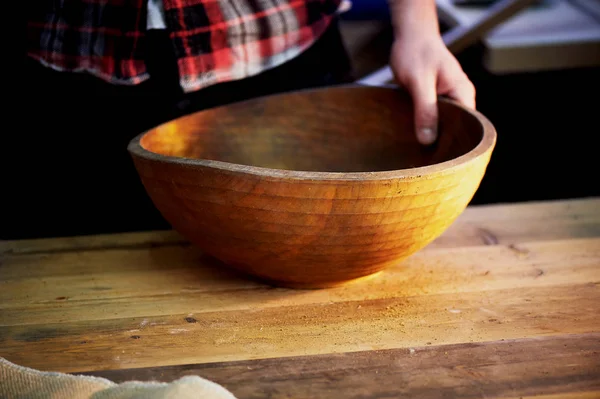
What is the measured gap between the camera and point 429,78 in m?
0.81

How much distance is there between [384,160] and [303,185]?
300 mm

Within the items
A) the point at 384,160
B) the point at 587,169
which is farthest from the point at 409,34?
the point at 587,169

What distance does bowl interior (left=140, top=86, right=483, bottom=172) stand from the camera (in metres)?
0.86

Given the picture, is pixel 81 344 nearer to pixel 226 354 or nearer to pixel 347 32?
pixel 226 354

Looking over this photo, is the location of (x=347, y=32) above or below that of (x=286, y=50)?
below

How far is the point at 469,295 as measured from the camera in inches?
27.9

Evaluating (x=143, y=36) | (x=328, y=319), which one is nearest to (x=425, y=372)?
(x=328, y=319)

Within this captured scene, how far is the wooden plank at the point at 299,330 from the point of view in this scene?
62cm

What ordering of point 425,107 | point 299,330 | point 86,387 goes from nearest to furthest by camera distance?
point 86,387 < point 299,330 < point 425,107

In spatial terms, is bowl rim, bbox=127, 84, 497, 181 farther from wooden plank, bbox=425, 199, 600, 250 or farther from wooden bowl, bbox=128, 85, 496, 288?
wooden plank, bbox=425, 199, 600, 250

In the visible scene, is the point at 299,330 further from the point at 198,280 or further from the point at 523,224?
the point at 523,224

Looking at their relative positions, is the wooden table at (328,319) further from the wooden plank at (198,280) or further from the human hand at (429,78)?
the human hand at (429,78)

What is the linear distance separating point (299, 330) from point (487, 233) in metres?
0.31

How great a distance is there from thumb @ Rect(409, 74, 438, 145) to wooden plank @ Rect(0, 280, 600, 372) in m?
0.21
